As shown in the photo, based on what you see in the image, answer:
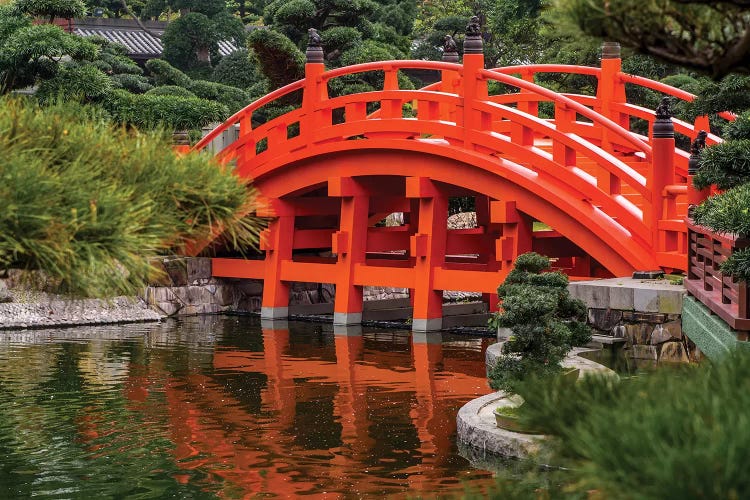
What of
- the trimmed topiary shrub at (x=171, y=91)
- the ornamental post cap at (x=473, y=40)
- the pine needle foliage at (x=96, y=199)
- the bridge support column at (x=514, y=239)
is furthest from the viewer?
the trimmed topiary shrub at (x=171, y=91)

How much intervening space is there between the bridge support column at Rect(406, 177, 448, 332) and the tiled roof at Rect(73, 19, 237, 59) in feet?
68.3

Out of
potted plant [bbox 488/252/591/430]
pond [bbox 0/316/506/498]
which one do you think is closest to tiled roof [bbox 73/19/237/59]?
pond [bbox 0/316/506/498]

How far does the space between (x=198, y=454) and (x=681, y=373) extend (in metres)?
6.90

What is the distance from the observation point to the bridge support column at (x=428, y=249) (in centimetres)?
1933

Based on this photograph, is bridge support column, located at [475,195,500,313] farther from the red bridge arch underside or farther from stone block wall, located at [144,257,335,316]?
stone block wall, located at [144,257,335,316]

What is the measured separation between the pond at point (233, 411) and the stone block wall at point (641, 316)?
1.52m

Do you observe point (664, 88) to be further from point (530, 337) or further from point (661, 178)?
point (530, 337)

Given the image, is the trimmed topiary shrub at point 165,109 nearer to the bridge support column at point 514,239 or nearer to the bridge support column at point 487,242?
the bridge support column at point 487,242

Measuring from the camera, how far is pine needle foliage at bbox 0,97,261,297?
5734 millimetres

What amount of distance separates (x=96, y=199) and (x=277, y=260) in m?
16.0

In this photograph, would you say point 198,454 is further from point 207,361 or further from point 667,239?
point 667,239

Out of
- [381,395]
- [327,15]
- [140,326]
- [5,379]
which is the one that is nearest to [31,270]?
[381,395]

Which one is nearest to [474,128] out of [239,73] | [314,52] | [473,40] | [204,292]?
[473,40]


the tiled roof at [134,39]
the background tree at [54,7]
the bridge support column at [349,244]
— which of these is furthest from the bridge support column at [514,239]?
the tiled roof at [134,39]
